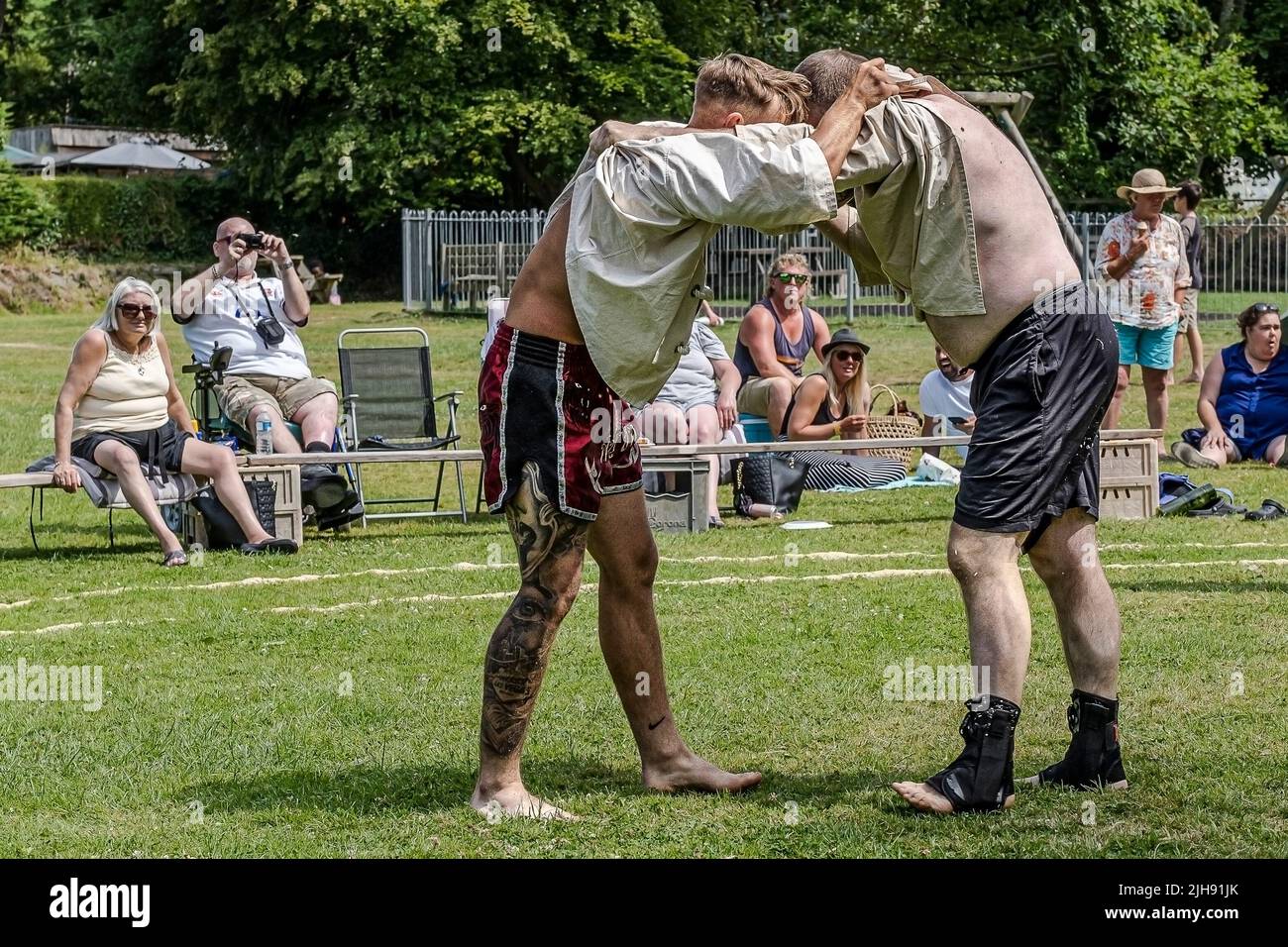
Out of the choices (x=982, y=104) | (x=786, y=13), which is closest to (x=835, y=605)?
(x=982, y=104)

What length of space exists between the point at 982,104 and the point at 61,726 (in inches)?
147

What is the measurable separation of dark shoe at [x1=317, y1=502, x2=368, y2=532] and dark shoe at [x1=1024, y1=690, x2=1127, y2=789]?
21.6ft

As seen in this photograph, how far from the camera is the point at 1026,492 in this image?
15.6 ft

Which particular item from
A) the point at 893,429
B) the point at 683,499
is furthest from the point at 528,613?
the point at 893,429

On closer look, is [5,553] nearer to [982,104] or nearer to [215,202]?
[982,104]

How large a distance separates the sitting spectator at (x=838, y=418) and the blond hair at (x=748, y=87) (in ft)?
23.5

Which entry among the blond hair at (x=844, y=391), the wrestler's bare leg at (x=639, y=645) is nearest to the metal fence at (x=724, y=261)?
the blond hair at (x=844, y=391)

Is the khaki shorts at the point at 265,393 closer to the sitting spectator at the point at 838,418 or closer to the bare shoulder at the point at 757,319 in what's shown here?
the bare shoulder at the point at 757,319

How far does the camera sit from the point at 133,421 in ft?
33.6

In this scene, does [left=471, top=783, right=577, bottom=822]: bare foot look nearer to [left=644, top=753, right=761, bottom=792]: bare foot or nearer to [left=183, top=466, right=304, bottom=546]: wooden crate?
[left=644, top=753, right=761, bottom=792]: bare foot

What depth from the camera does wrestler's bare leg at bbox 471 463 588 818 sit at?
15.7 feet

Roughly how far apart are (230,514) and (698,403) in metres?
3.21

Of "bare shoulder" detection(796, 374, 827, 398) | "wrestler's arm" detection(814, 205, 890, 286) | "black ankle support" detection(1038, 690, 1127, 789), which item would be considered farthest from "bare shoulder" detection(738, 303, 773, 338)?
"black ankle support" detection(1038, 690, 1127, 789)

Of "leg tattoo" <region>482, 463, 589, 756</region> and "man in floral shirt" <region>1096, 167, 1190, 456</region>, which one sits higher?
"man in floral shirt" <region>1096, 167, 1190, 456</region>
